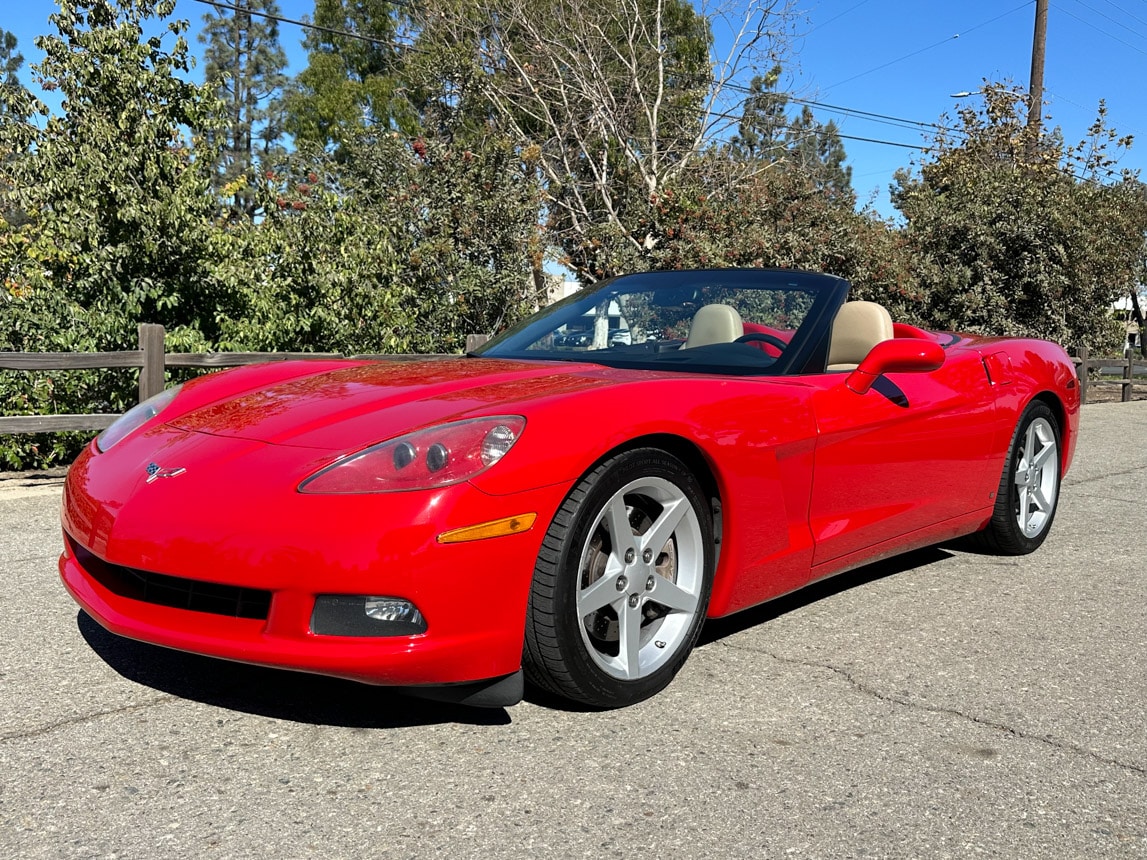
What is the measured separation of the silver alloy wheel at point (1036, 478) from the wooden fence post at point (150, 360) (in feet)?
18.3

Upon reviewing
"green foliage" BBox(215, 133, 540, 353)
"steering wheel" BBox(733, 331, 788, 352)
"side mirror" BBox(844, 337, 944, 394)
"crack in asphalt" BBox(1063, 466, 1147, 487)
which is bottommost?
"crack in asphalt" BBox(1063, 466, 1147, 487)

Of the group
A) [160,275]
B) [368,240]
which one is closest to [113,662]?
[160,275]

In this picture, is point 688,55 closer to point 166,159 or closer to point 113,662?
point 166,159

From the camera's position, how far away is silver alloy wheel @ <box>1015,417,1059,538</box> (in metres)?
4.88

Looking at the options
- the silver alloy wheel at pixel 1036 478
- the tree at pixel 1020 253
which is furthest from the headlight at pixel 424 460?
the tree at pixel 1020 253

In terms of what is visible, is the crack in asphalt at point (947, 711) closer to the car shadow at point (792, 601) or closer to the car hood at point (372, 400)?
the car shadow at point (792, 601)

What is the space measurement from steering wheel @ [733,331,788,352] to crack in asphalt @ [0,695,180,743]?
2.26 m

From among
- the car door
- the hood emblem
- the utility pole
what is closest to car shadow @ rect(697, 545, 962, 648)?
the car door

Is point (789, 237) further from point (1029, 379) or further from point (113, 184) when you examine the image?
point (1029, 379)

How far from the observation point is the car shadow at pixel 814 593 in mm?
3788

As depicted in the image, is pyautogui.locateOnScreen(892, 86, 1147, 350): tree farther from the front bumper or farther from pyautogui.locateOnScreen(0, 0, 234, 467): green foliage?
the front bumper

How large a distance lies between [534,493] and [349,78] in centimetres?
3063

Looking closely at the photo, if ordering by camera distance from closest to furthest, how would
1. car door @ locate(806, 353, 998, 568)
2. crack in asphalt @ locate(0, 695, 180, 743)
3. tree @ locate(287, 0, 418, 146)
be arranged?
crack in asphalt @ locate(0, 695, 180, 743)
car door @ locate(806, 353, 998, 568)
tree @ locate(287, 0, 418, 146)

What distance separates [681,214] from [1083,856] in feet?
39.7
